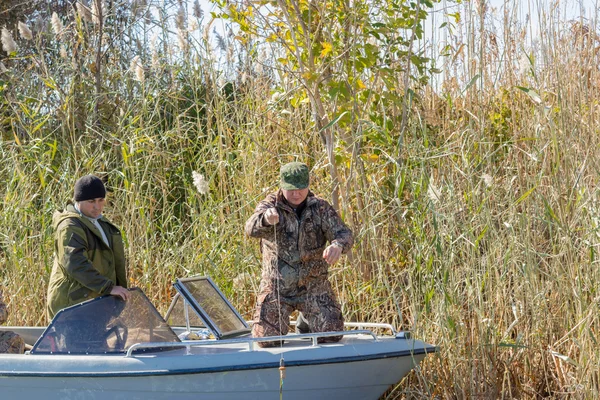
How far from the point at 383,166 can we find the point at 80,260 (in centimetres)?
205

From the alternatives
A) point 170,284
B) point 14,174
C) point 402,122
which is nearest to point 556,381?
point 402,122

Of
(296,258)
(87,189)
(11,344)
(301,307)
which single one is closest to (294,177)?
(296,258)

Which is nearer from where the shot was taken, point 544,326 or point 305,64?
point 544,326

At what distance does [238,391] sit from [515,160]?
2.53 metres

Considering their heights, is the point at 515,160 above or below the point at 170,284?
above

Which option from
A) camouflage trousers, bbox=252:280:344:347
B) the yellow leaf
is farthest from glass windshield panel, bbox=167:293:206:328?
the yellow leaf

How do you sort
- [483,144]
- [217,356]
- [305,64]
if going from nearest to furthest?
[217,356] → [483,144] → [305,64]

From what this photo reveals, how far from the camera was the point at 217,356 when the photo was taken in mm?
4684

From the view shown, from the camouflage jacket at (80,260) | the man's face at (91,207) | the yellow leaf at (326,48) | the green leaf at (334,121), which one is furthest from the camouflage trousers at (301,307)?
the yellow leaf at (326,48)

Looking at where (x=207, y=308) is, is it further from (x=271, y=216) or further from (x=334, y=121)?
(x=334, y=121)

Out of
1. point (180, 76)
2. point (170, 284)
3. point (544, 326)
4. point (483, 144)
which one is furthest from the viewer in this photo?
point (180, 76)

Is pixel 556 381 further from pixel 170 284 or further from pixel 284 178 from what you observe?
pixel 170 284

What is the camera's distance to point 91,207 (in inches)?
207

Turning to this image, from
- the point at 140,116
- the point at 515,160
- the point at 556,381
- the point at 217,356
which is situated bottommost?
the point at 556,381
